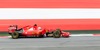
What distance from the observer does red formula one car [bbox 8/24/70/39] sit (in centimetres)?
1986

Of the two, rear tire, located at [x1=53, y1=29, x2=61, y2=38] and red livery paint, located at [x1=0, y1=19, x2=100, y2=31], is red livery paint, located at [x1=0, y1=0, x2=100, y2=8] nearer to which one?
red livery paint, located at [x1=0, y1=19, x2=100, y2=31]

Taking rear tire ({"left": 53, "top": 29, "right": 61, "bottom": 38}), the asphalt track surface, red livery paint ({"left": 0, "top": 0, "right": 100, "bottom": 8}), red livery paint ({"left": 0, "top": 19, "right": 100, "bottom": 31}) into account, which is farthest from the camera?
red livery paint ({"left": 0, "top": 0, "right": 100, "bottom": 8})

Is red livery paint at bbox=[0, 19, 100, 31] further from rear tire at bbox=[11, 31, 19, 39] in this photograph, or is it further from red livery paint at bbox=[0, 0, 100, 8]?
rear tire at bbox=[11, 31, 19, 39]

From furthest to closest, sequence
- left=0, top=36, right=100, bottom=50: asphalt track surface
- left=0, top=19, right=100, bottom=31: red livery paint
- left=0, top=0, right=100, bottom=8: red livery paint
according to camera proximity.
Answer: left=0, top=0, right=100, bottom=8: red livery paint < left=0, top=19, right=100, bottom=31: red livery paint < left=0, top=36, right=100, bottom=50: asphalt track surface

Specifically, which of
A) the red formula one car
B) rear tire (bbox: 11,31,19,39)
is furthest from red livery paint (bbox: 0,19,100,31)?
rear tire (bbox: 11,31,19,39)

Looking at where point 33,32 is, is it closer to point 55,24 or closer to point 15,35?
point 15,35

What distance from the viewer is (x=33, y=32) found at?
2003 centimetres

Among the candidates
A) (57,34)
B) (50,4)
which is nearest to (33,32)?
(57,34)

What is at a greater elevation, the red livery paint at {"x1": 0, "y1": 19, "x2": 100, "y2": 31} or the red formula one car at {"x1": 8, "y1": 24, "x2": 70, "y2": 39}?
the red livery paint at {"x1": 0, "y1": 19, "x2": 100, "y2": 31}

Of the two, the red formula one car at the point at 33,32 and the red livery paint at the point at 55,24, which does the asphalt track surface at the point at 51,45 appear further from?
the red livery paint at the point at 55,24

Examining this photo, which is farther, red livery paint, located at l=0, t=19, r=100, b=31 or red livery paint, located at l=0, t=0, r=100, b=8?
red livery paint, located at l=0, t=0, r=100, b=8

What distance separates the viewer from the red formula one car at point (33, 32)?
19.9m

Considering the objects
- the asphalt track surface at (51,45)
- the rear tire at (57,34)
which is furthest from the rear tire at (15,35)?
the asphalt track surface at (51,45)

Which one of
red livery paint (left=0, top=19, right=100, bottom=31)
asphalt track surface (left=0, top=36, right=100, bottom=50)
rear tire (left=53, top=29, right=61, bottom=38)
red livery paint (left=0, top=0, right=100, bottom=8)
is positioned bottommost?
asphalt track surface (left=0, top=36, right=100, bottom=50)
